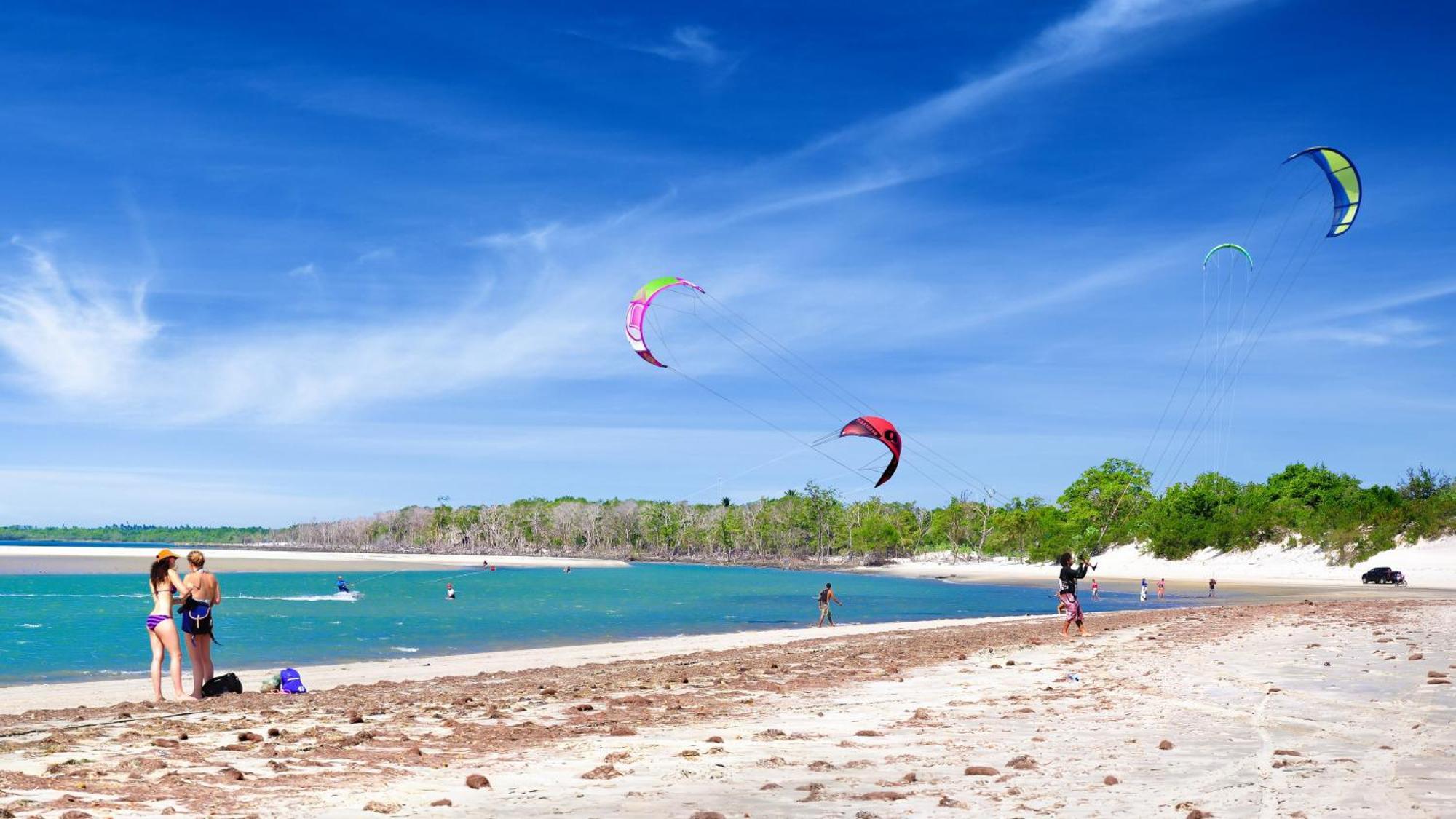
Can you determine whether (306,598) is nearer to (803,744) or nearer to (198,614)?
(198,614)

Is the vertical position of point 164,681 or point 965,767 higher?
point 965,767

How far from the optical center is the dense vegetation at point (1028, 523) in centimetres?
6259

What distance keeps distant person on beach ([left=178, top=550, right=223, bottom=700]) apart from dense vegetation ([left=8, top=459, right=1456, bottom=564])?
61505 millimetres

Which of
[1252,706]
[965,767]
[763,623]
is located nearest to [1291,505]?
[763,623]

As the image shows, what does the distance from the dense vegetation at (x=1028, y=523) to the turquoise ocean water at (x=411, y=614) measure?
558 inches

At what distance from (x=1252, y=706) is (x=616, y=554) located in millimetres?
171735

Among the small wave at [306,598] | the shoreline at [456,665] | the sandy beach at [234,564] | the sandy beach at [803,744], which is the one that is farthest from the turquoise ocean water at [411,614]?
the sandy beach at [234,564]

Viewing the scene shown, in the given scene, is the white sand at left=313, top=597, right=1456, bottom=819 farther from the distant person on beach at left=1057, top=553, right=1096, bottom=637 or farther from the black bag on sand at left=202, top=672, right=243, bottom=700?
the distant person on beach at left=1057, top=553, right=1096, bottom=637

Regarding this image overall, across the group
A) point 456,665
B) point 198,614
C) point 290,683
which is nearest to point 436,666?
point 456,665

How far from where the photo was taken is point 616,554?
179 metres

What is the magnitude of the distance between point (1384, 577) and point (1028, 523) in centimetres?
6769

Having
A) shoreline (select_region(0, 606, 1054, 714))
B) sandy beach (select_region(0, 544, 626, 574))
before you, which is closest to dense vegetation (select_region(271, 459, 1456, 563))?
sandy beach (select_region(0, 544, 626, 574))

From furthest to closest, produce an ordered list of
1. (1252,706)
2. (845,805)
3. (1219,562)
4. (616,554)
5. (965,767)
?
(616,554)
(1219,562)
(1252,706)
(965,767)
(845,805)

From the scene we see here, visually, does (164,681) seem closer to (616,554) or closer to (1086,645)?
(1086,645)
